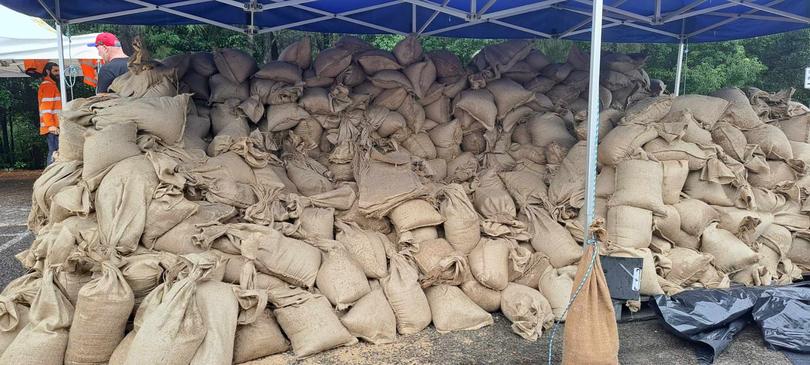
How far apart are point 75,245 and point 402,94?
234 cm

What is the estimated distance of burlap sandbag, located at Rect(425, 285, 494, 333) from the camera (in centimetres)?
289

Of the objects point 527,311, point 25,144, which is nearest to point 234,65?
point 527,311

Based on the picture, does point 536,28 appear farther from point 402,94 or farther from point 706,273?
point 706,273

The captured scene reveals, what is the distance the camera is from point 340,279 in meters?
2.83

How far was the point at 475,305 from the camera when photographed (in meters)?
3.01

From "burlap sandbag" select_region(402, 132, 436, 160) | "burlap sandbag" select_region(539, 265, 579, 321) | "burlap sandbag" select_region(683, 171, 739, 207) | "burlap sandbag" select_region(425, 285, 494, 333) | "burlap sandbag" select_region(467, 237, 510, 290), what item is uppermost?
"burlap sandbag" select_region(402, 132, 436, 160)

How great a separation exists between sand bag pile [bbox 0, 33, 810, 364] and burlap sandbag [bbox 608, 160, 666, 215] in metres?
0.01

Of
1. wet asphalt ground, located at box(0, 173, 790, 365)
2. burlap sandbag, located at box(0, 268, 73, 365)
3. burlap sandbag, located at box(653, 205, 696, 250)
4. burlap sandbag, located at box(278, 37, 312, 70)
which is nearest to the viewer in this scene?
burlap sandbag, located at box(0, 268, 73, 365)

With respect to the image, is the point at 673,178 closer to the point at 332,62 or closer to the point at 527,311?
the point at 527,311

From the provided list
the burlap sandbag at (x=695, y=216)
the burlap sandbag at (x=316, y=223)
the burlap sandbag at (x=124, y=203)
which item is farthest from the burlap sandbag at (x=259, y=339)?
the burlap sandbag at (x=695, y=216)

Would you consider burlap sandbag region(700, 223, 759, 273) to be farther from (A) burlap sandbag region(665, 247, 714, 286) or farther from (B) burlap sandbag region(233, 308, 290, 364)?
(B) burlap sandbag region(233, 308, 290, 364)

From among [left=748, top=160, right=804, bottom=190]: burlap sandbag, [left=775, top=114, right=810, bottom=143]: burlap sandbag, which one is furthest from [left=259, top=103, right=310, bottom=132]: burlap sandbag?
[left=775, top=114, right=810, bottom=143]: burlap sandbag

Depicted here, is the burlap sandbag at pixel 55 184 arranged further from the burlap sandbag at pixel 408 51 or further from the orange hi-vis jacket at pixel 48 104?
the orange hi-vis jacket at pixel 48 104

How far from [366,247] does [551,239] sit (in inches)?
45.5
